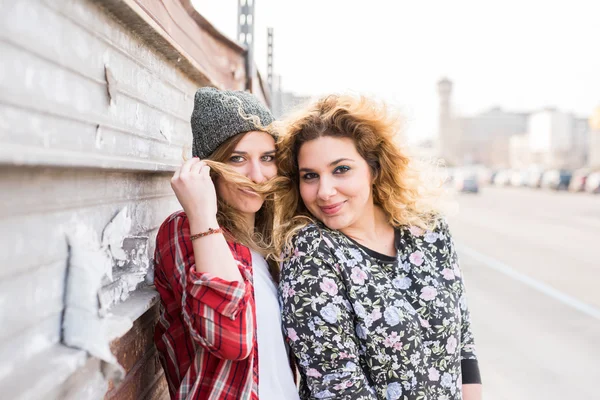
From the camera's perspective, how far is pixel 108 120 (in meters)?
1.64

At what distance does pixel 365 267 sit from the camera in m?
2.14

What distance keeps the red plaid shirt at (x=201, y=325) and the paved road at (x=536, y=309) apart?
3.75 meters

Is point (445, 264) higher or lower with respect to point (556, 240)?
higher

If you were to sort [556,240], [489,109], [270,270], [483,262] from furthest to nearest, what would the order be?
A: [489,109], [556,240], [483,262], [270,270]

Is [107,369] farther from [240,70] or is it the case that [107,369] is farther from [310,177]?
[240,70]

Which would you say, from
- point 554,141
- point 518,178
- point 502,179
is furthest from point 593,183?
point 554,141

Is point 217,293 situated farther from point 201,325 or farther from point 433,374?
point 433,374

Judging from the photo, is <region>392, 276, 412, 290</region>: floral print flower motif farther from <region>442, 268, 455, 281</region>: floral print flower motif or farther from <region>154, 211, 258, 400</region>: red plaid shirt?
<region>154, 211, 258, 400</region>: red plaid shirt

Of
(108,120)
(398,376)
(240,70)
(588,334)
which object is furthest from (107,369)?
(588,334)

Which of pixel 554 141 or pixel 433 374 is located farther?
pixel 554 141

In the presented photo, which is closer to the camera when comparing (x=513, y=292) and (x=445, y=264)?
(x=445, y=264)

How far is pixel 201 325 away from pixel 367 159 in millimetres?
1107

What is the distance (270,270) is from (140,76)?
36.4 inches

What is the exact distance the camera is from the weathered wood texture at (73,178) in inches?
42.8
